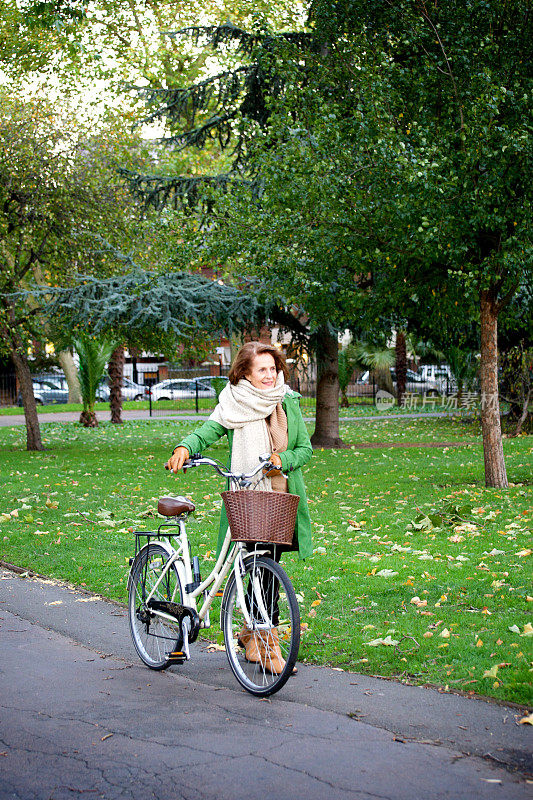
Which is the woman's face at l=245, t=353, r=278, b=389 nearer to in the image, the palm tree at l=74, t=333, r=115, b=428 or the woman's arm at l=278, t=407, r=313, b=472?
the woman's arm at l=278, t=407, r=313, b=472

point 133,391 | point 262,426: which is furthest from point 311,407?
point 262,426

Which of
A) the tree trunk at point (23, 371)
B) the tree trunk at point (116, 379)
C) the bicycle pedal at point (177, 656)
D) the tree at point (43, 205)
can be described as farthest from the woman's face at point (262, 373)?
the tree trunk at point (116, 379)

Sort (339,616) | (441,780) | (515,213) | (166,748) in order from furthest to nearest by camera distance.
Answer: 1. (515,213)
2. (339,616)
3. (166,748)
4. (441,780)

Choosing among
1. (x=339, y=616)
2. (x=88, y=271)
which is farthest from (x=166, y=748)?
(x=88, y=271)

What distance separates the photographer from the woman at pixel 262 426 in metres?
4.94

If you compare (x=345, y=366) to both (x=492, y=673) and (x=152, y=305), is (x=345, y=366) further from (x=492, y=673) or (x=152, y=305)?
(x=492, y=673)

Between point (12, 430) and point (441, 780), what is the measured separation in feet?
82.9

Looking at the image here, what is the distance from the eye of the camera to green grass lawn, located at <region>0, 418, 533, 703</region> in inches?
206

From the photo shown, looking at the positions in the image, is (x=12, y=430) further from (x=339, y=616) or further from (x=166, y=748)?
(x=166, y=748)

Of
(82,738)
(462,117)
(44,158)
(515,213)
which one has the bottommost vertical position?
(82,738)

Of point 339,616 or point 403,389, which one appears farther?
point 403,389

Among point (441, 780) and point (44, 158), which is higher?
point (44, 158)

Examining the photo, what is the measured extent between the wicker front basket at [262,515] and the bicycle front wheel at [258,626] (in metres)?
0.18

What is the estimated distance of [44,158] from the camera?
1847 cm
